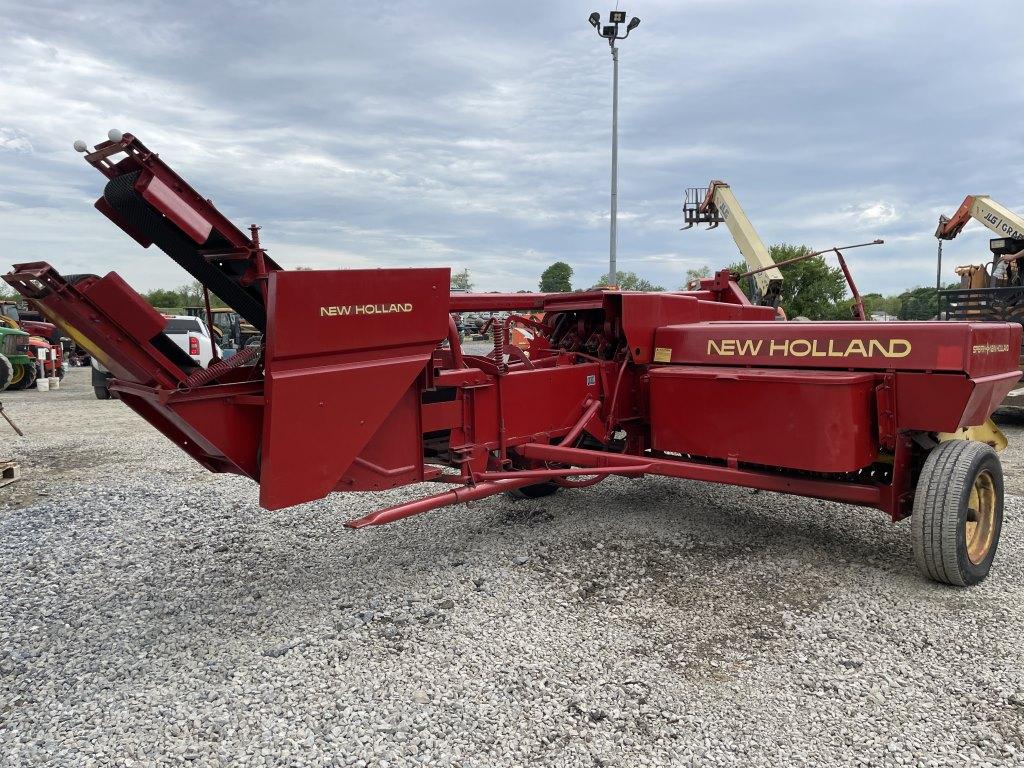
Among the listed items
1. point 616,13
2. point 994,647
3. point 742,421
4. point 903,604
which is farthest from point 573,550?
point 616,13

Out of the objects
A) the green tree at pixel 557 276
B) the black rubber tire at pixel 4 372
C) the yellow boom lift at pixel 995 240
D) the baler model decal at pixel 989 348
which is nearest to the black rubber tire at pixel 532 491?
the baler model decal at pixel 989 348

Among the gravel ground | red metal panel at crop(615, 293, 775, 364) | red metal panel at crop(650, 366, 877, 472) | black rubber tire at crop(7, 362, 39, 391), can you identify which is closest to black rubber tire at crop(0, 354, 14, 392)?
black rubber tire at crop(7, 362, 39, 391)

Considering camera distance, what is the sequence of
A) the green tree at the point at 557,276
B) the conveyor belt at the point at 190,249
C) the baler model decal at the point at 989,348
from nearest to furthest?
the conveyor belt at the point at 190,249
the baler model decal at the point at 989,348
the green tree at the point at 557,276

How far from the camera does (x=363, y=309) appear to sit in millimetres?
3170

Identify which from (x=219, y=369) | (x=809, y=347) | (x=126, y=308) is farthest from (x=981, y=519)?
(x=126, y=308)

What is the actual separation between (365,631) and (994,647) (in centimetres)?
279

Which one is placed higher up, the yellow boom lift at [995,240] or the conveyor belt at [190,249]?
the yellow boom lift at [995,240]

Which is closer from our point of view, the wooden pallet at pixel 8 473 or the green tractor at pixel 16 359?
the wooden pallet at pixel 8 473

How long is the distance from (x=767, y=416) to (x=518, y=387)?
56.1 inches

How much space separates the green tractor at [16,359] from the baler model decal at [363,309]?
12.4 meters

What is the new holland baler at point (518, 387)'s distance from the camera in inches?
116

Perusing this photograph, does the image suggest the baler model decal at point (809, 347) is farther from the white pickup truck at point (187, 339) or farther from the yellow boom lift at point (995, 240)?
the white pickup truck at point (187, 339)

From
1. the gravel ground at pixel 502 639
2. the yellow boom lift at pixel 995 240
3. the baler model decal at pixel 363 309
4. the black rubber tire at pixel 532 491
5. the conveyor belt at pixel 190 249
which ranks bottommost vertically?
the gravel ground at pixel 502 639

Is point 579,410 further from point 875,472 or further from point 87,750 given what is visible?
point 87,750
